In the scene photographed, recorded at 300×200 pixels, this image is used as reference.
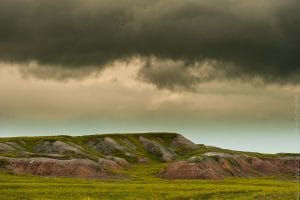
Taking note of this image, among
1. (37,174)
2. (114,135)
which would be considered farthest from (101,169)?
(114,135)

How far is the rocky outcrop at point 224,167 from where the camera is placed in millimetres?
125625

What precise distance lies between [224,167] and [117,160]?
37037mm

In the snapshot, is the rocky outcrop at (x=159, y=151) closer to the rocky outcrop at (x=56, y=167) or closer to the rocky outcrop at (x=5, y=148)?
the rocky outcrop at (x=5, y=148)

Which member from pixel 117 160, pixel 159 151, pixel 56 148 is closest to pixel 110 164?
pixel 117 160

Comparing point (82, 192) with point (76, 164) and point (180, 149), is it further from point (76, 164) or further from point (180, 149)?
point (180, 149)

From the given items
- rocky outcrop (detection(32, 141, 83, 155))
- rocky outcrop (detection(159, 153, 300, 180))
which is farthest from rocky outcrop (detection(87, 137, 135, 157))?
rocky outcrop (detection(159, 153, 300, 180))

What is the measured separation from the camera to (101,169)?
11575cm

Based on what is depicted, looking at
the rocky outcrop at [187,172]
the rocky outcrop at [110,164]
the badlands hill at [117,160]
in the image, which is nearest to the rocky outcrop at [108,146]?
the badlands hill at [117,160]

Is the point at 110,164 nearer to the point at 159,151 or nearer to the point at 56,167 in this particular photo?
the point at 56,167

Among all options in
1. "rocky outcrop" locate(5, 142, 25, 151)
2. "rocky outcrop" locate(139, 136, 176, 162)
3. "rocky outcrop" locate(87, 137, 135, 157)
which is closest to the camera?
"rocky outcrop" locate(5, 142, 25, 151)

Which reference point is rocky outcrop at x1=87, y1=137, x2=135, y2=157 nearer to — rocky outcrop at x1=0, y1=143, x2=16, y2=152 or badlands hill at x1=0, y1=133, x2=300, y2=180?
badlands hill at x1=0, y1=133, x2=300, y2=180

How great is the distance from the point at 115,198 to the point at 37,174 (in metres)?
62.4

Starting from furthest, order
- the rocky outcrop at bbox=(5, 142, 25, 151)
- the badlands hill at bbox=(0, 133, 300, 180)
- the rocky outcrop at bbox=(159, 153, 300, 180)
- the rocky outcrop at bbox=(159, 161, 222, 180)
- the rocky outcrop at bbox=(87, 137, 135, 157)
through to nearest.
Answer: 1. the rocky outcrop at bbox=(87, 137, 135, 157)
2. the rocky outcrop at bbox=(5, 142, 25, 151)
3. the rocky outcrop at bbox=(159, 153, 300, 180)
4. the rocky outcrop at bbox=(159, 161, 222, 180)
5. the badlands hill at bbox=(0, 133, 300, 180)

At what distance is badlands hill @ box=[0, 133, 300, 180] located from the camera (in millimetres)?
120438
